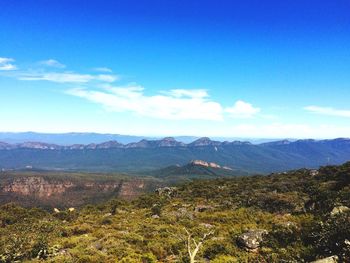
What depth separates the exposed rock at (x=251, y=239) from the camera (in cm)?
2233

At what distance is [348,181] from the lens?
38.1 metres

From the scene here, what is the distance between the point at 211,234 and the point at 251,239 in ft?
14.4

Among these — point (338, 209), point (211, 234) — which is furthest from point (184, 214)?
point (338, 209)

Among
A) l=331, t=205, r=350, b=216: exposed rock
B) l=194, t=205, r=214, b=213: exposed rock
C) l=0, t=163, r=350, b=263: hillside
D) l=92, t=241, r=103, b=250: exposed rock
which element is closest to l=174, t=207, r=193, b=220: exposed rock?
l=0, t=163, r=350, b=263: hillside

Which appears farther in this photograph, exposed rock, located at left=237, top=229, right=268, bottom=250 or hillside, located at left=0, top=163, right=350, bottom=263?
exposed rock, located at left=237, top=229, right=268, bottom=250

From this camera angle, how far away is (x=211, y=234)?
87.4 feet

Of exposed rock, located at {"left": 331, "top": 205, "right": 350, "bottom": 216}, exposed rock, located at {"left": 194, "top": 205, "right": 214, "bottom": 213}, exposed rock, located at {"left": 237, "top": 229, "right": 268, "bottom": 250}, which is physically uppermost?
exposed rock, located at {"left": 331, "top": 205, "right": 350, "bottom": 216}

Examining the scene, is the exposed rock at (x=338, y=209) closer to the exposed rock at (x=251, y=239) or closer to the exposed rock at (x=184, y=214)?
the exposed rock at (x=251, y=239)

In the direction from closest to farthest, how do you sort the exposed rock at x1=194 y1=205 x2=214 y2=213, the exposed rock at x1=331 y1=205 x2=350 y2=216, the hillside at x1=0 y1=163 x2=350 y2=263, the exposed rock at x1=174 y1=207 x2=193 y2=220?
the hillside at x1=0 y1=163 x2=350 y2=263
the exposed rock at x1=331 y1=205 x2=350 y2=216
the exposed rock at x1=174 y1=207 x2=193 y2=220
the exposed rock at x1=194 y1=205 x2=214 y2=213

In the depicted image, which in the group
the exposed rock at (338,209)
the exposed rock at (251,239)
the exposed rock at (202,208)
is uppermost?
the exposed rock at (338,209)

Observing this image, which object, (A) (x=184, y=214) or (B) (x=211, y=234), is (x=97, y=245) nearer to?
(B) (x=211, y=234)

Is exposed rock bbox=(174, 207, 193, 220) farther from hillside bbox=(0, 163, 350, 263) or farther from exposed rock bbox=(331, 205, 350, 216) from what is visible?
exposed rock bbox=(331, 205, 350, 216)

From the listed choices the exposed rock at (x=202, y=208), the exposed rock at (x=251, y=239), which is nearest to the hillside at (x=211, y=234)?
the exposed rock at (x=251, y=239)

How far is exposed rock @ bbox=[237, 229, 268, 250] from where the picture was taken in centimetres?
2233
